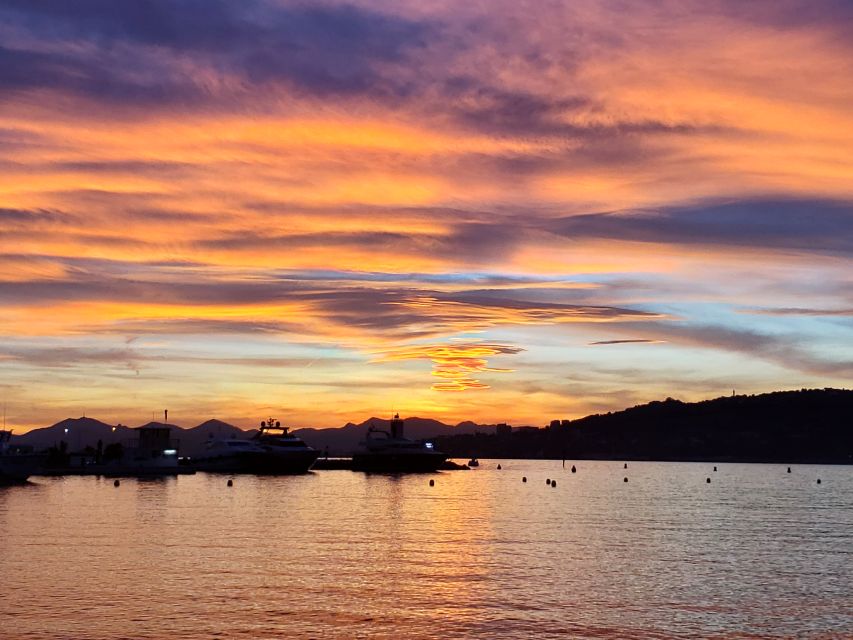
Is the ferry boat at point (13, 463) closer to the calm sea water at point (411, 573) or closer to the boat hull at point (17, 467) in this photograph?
the boat hull at point (17, 467)

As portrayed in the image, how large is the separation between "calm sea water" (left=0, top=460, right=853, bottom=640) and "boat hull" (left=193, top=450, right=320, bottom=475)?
277 feet

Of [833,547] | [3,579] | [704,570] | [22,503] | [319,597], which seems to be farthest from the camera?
[22,503]

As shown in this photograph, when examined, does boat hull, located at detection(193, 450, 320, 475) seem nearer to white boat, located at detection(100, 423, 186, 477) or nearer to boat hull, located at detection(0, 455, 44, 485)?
white boat, located at detection(100, 423, 186, 477)

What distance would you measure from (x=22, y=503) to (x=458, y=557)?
5927 centimetres

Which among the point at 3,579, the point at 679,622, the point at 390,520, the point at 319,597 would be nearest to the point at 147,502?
the point at 390,520

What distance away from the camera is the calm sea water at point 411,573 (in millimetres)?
41188

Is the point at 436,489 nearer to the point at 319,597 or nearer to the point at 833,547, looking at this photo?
the point at 833,547

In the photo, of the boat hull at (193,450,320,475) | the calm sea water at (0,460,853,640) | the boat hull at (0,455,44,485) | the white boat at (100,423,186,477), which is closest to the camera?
the calm sea water at (0,460,853,640)

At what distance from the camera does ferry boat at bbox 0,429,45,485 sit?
135625 millimetres

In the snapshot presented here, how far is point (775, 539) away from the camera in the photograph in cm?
7975

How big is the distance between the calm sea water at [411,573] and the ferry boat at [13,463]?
106ft

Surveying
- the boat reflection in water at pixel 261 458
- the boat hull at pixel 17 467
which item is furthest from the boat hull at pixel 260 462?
the boat hull at pixel 17 467

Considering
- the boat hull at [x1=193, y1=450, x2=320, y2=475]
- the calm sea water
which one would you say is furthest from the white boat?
the calm sea water

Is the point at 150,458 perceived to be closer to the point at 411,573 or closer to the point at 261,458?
the point at 261,458
